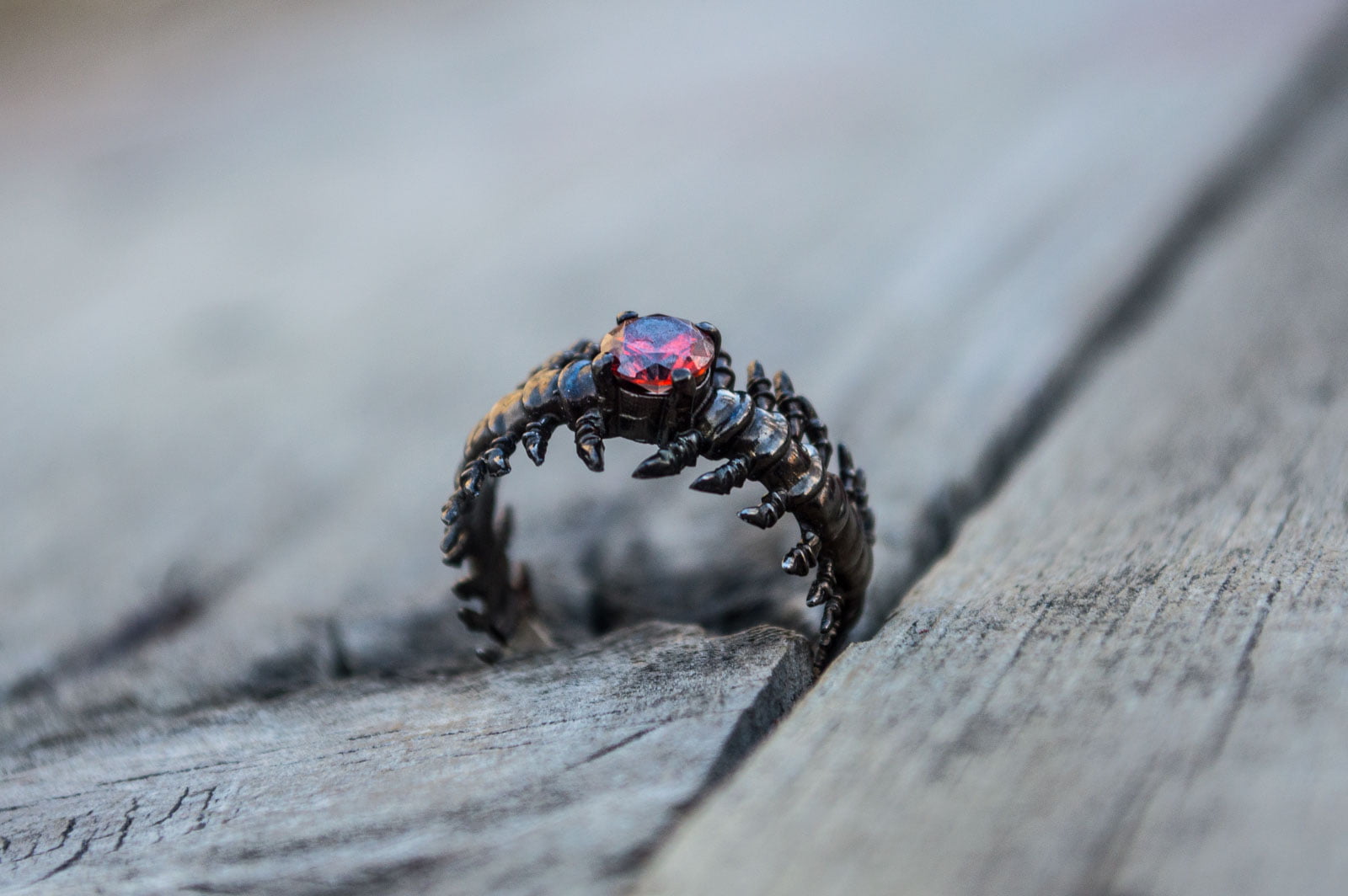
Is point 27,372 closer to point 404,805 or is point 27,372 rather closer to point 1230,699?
point 404,805

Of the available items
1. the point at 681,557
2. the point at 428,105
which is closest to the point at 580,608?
the point at 681,557

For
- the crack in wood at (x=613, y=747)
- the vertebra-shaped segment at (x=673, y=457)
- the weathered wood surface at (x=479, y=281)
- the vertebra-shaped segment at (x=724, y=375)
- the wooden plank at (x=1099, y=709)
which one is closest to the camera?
the wooden plank at (x=1099, y=709)

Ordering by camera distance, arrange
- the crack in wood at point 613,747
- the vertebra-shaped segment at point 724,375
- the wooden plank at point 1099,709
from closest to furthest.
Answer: the wooden plank at point 1099,709 < the crack in wood at point 613,747 < the vertebra-shaped segment at point 724,375

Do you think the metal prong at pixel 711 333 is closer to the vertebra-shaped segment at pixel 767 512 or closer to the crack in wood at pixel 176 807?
the vertebra-shaped segment at pixel 767 512

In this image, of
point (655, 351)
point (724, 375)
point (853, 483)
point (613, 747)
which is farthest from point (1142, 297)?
point (613, 747)

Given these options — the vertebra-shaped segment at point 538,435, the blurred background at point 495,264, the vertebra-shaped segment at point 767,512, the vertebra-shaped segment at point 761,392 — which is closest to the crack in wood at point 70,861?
the blurred background at point 495,264

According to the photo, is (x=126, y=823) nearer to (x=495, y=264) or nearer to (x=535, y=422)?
(x=535, y=422)

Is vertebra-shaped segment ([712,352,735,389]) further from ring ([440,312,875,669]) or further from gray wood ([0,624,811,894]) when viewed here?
gray wood ([0,624,811,894])
